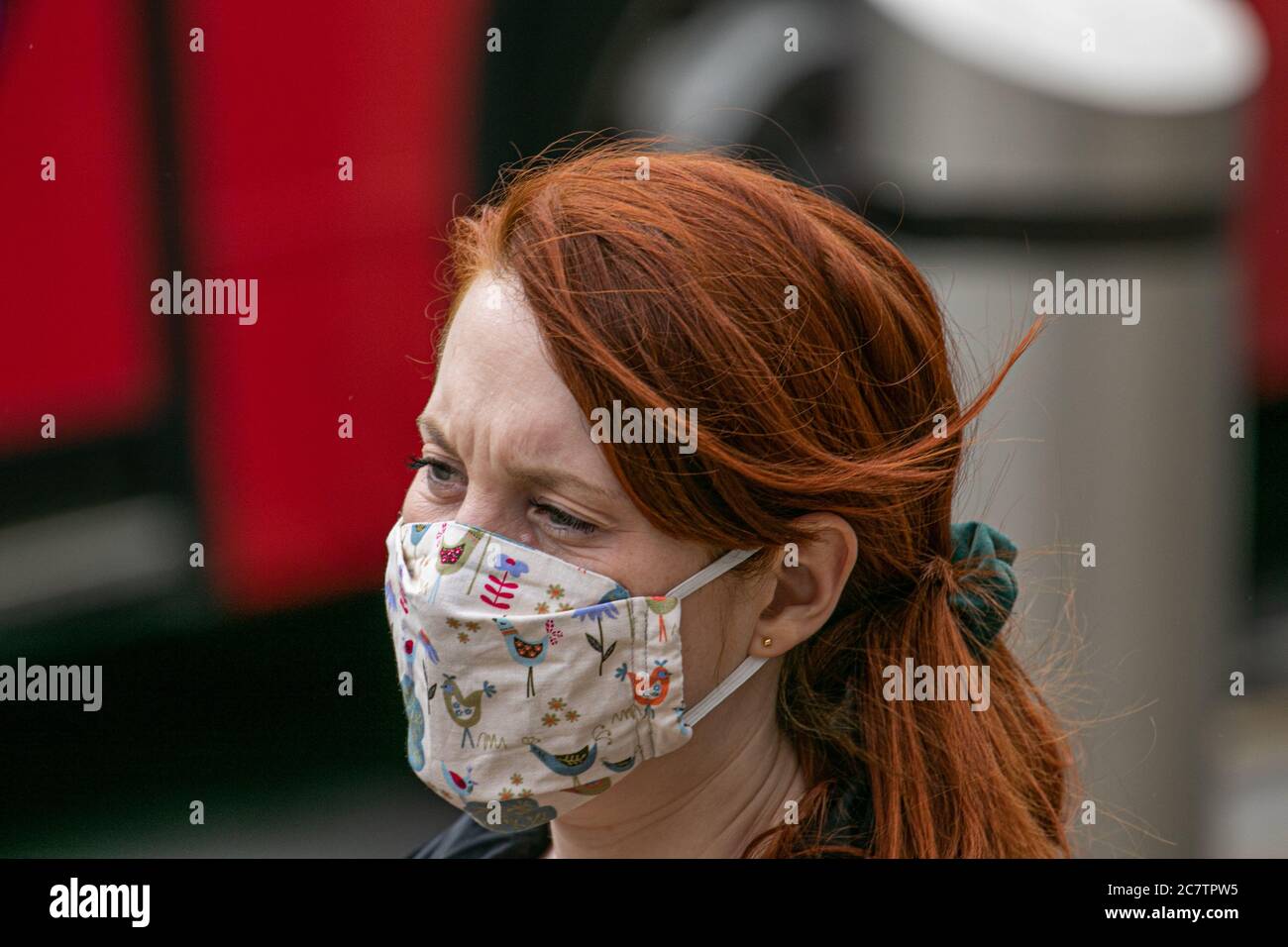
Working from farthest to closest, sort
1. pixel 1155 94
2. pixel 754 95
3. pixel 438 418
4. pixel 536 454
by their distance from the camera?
pixel 1155 94
pixel 754 95
pixel 438 418
pixel 536 454

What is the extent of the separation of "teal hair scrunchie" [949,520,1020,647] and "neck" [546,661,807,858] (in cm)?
37

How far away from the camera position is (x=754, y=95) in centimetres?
284

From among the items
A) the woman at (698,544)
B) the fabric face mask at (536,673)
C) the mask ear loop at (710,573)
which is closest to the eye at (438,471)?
the woman at (698,544)

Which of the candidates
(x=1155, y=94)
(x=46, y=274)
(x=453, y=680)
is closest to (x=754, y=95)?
(x=1155, y=94)

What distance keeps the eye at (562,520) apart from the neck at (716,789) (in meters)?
0.41

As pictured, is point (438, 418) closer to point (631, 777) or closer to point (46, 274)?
point (631, 777)

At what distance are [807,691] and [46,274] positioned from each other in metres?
2.45

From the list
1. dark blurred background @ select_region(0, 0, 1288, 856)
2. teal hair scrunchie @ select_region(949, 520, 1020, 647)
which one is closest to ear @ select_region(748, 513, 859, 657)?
teal hair scrunchie @ select_region(949, 520, 1020, 647)

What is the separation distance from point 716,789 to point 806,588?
1.32 feet

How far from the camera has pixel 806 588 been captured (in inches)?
78.6

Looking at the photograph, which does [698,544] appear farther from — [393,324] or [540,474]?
[393,324]

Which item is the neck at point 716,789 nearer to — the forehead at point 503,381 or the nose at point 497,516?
the nose at point 497,516

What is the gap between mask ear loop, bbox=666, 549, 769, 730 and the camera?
1932 mm

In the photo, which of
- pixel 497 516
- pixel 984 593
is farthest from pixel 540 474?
pixel 984 593
